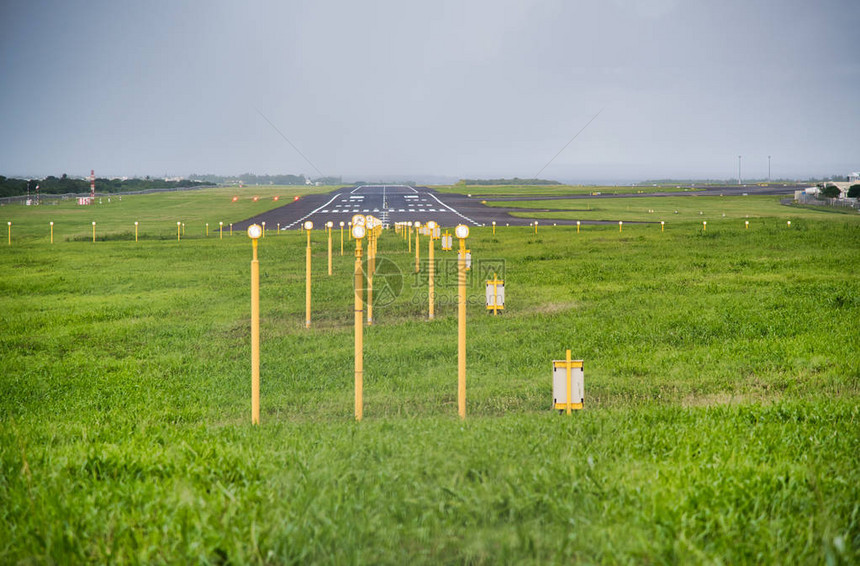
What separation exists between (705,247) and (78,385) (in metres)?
25.9

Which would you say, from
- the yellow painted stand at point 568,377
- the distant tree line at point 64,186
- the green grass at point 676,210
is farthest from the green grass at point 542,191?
the yellow painted stand at point 568,377

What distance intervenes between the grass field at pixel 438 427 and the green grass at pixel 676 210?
35.3 meters

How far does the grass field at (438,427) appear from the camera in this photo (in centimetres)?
473

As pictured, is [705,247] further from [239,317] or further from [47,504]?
[47,504]

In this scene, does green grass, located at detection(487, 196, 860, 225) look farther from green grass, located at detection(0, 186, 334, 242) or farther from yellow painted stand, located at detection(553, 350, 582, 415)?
yellow painted stand, located at detection(553, 350, 582, 415)

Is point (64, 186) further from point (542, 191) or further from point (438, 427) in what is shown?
point (438, 427)

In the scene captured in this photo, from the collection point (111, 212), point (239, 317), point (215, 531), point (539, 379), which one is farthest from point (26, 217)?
point (215, 531)

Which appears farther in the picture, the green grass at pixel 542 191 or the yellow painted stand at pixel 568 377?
the green grass at pixel 542 191

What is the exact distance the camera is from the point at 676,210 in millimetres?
66500

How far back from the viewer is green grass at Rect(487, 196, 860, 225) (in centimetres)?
5503

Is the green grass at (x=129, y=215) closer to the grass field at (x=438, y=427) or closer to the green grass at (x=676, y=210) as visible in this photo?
the green grass at (x=676, y=210)

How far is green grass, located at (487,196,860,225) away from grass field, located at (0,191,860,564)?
35.3 m

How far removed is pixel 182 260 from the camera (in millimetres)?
29844

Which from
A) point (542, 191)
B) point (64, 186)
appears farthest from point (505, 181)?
point (64, 186)
